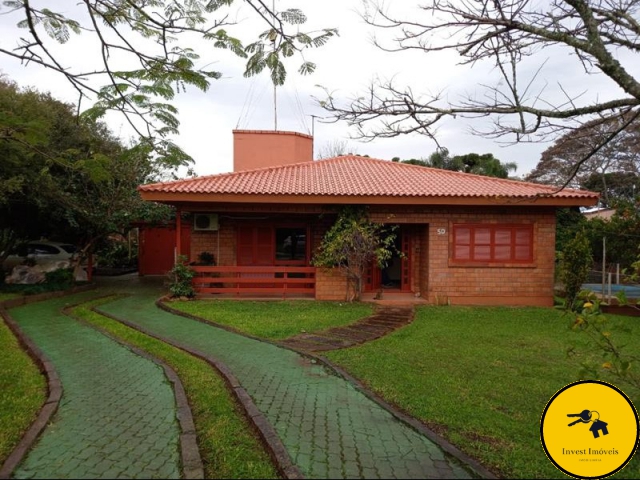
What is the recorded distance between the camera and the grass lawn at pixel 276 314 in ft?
27.6

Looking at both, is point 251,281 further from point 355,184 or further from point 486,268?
point 486,268

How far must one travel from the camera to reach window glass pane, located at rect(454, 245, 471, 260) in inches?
486

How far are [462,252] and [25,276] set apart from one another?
1292 cm

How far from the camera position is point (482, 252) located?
12.4 metres

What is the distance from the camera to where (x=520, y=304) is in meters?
12.3

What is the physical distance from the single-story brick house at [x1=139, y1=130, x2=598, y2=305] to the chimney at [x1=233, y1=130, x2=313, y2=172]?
13.7 feet

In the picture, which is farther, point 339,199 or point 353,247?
point 339,199

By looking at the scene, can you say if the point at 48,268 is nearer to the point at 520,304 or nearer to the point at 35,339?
the point at 35,339

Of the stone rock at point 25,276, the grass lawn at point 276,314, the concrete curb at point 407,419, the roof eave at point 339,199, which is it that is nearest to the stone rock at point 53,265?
the stone rock at point 25,276

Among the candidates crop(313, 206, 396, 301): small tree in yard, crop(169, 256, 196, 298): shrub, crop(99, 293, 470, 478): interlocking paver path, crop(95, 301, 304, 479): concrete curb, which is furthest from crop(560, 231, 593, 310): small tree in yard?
crop(169, 256, 196, 298): shrub

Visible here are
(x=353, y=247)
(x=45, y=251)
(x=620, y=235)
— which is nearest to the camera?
(x=620, y=235)

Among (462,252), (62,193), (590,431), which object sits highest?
(62,193)

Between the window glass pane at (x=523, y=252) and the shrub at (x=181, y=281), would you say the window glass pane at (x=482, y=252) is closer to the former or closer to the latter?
the window glass pane at (x=523, y=252)

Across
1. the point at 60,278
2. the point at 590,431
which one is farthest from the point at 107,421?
the point at 60,278
